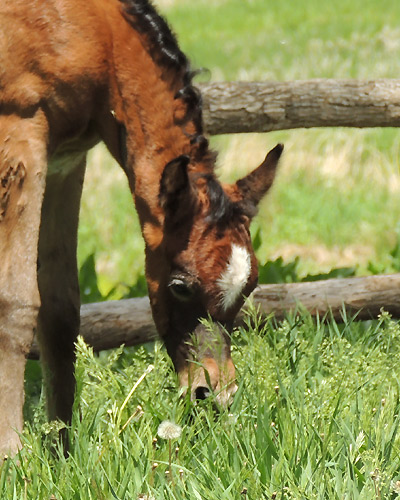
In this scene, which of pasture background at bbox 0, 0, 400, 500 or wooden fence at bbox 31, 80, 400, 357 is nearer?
pasture background at bbox 0, 0, 400, 500

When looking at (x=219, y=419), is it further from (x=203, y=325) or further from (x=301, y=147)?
(x=301, y=147)

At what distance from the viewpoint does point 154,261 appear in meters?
4.37

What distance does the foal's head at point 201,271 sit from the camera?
4078 millimetres

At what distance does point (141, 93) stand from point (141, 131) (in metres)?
0.17

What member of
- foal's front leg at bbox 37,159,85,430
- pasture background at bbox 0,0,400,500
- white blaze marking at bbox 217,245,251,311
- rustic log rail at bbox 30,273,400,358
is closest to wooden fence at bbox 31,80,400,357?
rustic log rail at bbox 30,273,400,358

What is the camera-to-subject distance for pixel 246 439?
364 cm

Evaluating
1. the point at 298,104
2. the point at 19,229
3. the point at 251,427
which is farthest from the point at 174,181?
the point at 298,104

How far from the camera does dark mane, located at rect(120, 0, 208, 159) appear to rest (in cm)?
447

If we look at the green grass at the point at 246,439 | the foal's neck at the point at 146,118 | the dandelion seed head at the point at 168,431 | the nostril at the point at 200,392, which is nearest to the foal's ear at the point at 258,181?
the foal's neck at the point at 146,118

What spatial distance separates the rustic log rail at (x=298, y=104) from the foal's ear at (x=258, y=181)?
3.69ft

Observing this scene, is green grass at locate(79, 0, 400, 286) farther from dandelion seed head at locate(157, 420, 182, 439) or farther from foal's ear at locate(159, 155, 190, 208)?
dandelion seed head at locate(157, 420, 182, 439)

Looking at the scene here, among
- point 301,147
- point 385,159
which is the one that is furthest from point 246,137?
point 385,159

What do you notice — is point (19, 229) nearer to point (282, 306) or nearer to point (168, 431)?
point (168, 431)

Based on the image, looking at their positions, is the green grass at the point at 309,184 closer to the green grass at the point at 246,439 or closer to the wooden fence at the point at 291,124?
the wooden fence at the point at 291,124
